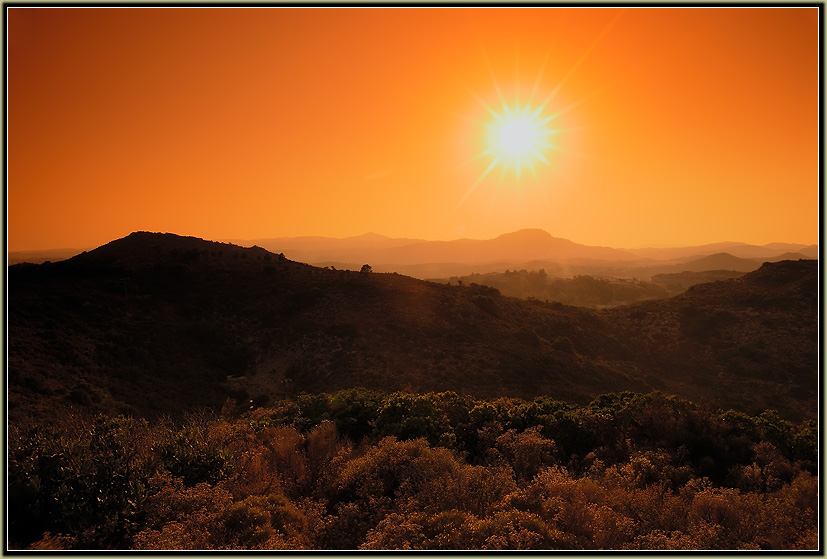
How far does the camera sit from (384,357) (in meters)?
23.6

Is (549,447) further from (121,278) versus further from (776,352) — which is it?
(121,278)

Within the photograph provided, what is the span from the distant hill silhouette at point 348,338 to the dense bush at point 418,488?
39.6 feet

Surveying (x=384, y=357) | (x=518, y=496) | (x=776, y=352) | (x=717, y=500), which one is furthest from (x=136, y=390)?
(x=776, y=352)

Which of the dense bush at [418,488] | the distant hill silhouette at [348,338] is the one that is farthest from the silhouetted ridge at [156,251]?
the dense bush at [418,488]

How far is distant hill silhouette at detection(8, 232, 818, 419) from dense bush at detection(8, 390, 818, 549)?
12082 mm

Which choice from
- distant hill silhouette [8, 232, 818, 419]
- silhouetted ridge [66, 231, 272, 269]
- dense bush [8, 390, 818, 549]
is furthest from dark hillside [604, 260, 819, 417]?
silhouetted ridge [66, 231, 272, 269]

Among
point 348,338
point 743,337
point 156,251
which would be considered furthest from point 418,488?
point 156,251

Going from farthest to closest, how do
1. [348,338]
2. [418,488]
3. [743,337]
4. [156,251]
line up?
[156,251], [743,337], [348,338], [418,488]

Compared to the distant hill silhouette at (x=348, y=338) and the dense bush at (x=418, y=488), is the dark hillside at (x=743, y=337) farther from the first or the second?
the dense bush at (x=418, y=488)

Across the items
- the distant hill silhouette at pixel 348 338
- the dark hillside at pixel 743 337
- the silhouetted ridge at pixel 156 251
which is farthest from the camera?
the silhouetted ridge at pixel 156 251

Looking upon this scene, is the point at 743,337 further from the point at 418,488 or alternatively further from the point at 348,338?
the point at 418,488

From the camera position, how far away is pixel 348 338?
25578 mm

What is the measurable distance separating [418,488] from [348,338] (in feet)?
67.6

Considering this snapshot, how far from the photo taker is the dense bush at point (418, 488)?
14.4 feet
